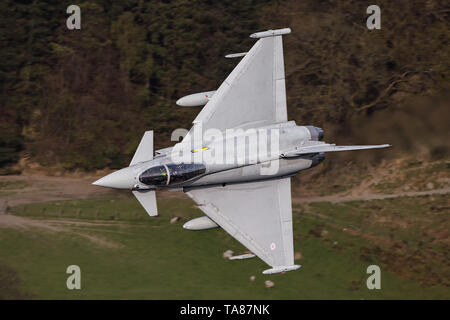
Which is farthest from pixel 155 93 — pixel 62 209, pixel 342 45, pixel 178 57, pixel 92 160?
pixel 342 45

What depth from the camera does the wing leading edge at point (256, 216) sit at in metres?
29.2

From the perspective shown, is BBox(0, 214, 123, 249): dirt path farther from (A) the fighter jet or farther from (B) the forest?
(A) the fighter jet

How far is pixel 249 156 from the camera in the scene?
28.9m

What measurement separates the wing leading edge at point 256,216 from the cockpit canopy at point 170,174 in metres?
1.47

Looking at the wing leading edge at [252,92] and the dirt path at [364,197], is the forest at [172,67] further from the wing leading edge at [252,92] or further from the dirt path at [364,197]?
the wing leading edge at [252,92]

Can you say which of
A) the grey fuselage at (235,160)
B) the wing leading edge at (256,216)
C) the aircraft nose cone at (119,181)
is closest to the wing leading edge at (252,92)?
the grey fuselage at (235,160)

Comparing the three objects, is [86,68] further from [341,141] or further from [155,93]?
[341,141]

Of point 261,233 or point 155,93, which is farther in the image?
point 155,93

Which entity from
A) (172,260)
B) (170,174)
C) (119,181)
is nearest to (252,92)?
(170,174)

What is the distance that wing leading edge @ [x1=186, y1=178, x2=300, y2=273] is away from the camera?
29.2 meters

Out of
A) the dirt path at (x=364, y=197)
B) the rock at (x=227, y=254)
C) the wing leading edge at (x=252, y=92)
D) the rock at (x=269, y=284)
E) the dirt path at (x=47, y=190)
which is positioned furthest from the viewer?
the dirt path at (x=364, y=197)

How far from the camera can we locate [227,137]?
1154 inches

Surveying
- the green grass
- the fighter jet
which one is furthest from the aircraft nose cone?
the green grass

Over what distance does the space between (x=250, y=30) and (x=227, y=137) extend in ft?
33.8
